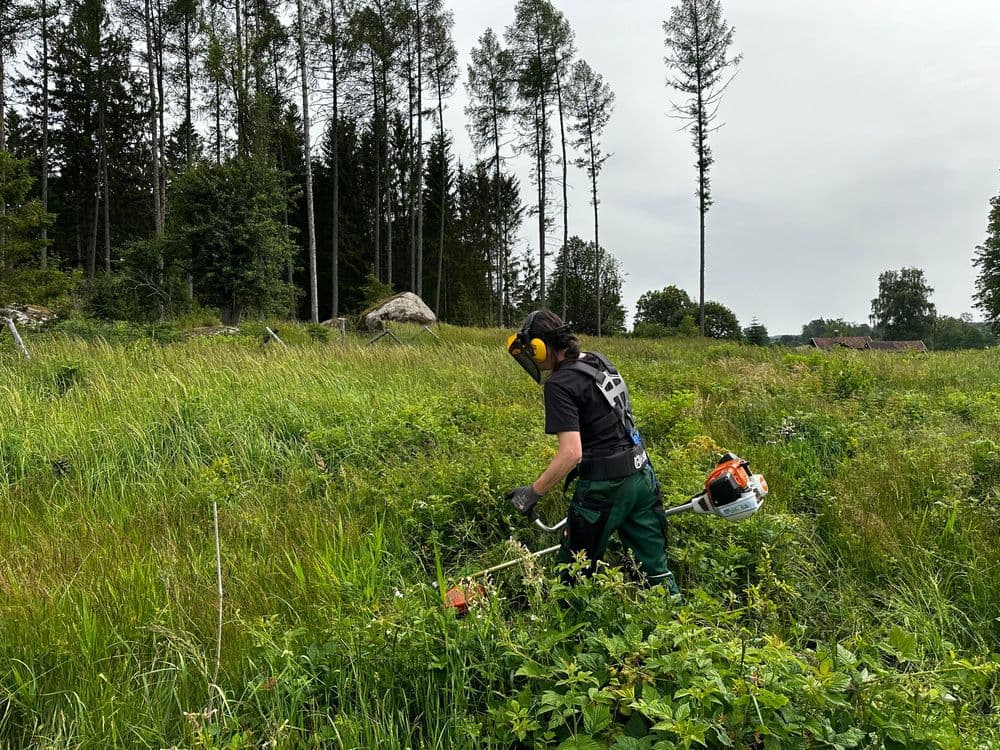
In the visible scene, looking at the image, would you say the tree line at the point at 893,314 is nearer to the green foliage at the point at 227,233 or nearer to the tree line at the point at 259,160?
the tree line at the point at 259,160

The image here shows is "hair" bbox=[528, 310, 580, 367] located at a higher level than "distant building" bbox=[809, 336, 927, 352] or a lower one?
lower

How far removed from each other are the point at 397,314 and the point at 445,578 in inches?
673

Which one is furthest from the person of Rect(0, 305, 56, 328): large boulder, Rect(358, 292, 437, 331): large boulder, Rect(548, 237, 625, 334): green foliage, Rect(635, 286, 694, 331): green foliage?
Rect(635, 286, 694, 331): green foliage

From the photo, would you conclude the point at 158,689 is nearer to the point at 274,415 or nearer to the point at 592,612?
the point at 592,612

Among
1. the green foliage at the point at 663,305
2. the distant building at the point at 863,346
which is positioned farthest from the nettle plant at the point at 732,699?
the green foliage at the point at 663,305

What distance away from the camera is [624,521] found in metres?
2.82

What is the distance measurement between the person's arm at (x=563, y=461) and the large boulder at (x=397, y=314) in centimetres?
1637

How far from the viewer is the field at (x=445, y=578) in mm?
1716

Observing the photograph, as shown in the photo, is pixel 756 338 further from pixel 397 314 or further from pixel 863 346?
pixel 397 314

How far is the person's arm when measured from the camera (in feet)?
8.43

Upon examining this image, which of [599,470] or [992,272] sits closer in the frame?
[599,470]

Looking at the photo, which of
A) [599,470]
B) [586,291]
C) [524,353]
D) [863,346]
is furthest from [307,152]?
[586,291]

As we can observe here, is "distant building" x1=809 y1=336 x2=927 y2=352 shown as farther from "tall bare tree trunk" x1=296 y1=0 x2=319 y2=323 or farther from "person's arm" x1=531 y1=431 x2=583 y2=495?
"tall bare tree trunk" x1=296 y1=0 x2=319 y2=323

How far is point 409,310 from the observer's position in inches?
773
